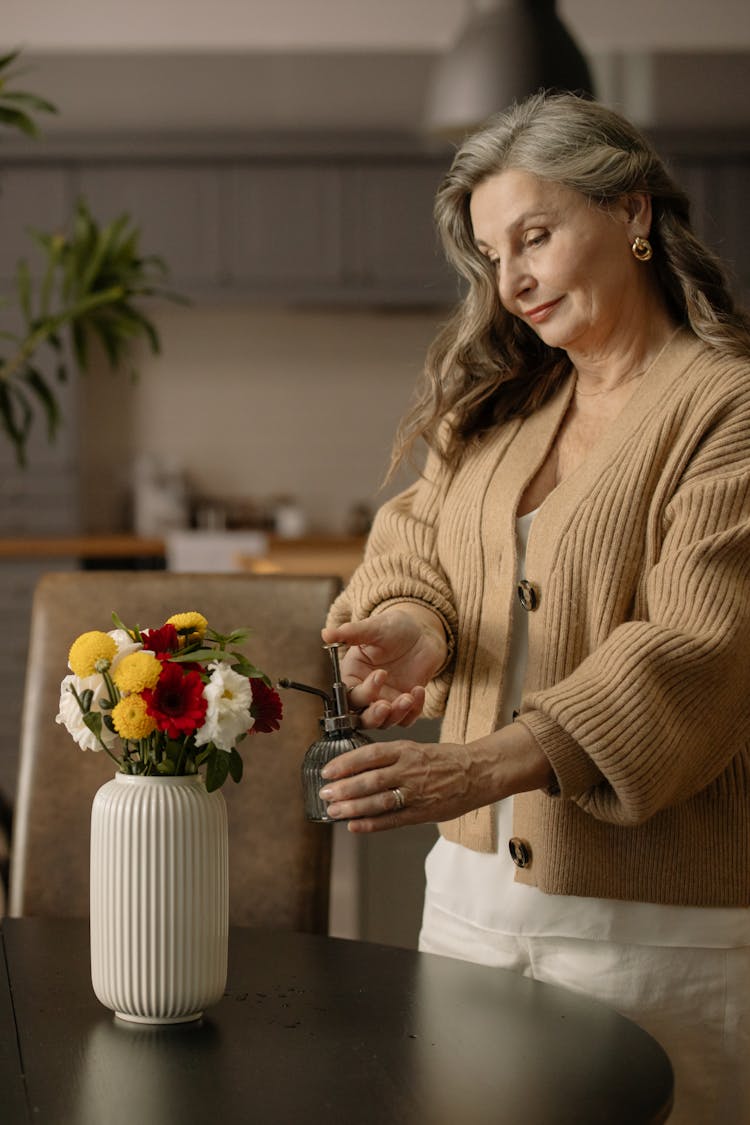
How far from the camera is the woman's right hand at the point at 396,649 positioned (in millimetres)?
1442

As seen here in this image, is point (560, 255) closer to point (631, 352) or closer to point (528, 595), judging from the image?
point (631, 352)

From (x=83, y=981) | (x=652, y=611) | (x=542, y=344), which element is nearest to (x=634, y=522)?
(x=652, y=611)

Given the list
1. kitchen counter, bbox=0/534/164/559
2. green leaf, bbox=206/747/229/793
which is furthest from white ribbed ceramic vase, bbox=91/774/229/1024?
kitchen counter, bbox=0/534/164/559

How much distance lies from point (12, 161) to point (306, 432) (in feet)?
5.50

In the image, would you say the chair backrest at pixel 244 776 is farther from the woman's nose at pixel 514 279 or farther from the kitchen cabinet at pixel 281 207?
the kitchen cabinet at pixel 281 207

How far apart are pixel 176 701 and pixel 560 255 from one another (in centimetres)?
61

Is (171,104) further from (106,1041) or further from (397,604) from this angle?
(106,1041)

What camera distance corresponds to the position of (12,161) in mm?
5836

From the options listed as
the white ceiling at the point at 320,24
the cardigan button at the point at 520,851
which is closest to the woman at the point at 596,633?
the cardigan button at the point at 520,851

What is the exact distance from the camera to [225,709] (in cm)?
112

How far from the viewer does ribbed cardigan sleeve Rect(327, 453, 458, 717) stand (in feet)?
5.10

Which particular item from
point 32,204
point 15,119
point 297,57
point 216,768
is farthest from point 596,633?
point 297,57

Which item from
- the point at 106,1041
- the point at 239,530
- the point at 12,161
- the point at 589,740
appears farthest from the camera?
the point at 239,530

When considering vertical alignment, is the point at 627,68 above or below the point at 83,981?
above
